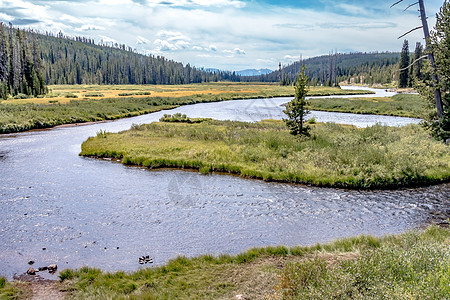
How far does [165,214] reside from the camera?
15906 mm

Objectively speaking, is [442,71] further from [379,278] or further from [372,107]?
[372,107]

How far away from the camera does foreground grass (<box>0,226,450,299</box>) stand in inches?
268

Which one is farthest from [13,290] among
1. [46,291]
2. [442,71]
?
[442,71]

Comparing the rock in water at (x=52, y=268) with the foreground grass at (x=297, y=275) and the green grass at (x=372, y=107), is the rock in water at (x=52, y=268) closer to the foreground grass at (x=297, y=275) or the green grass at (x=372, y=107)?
the foreground grass at (x=297, y=275)

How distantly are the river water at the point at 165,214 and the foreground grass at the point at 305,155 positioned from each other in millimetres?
1221

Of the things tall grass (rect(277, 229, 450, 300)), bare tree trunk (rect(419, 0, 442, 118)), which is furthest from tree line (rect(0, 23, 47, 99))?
tall grass (rect(277, 229, 450, 300))

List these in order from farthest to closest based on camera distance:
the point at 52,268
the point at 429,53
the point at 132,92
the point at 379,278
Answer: the point at 132,92, the point at 429,53, the point at 52,268, the point at 379,278

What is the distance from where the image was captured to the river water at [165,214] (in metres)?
12.4

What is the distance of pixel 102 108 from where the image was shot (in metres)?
59.8

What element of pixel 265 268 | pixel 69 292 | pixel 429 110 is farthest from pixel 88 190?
pixel 429 110

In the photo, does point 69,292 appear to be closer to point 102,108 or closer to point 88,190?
point 88,190

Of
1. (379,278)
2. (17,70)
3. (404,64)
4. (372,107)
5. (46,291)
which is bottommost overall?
(46,291)

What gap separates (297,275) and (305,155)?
17249mm

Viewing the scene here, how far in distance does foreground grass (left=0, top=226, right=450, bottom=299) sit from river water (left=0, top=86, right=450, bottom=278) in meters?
1.38
